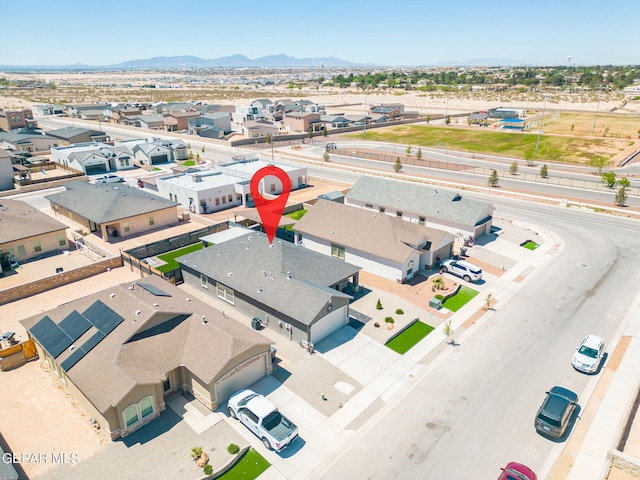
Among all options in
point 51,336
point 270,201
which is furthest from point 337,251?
point 51,336

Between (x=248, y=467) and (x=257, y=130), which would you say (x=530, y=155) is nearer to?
(x=257, y=130)

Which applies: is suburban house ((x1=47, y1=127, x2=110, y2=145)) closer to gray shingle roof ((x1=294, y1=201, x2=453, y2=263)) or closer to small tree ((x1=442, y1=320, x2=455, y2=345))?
gray shingle roof ((x1=294, y1=201, x2=453, y2=263))

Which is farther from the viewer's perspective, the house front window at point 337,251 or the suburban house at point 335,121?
the suburban house at point 335,121

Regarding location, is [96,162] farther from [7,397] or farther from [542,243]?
[542,243]

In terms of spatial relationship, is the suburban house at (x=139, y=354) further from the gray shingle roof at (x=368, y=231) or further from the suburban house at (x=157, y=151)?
the suburban house at (x=157, y=151)

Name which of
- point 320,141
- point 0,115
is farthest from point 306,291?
point 0,115

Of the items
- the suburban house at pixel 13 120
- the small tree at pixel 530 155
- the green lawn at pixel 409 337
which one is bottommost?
the green lawn at pixel 409 337

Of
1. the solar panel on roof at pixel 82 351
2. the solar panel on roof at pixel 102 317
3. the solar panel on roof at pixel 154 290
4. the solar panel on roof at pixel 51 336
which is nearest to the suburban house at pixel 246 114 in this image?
the solar panel on roof at pixel 154 290
